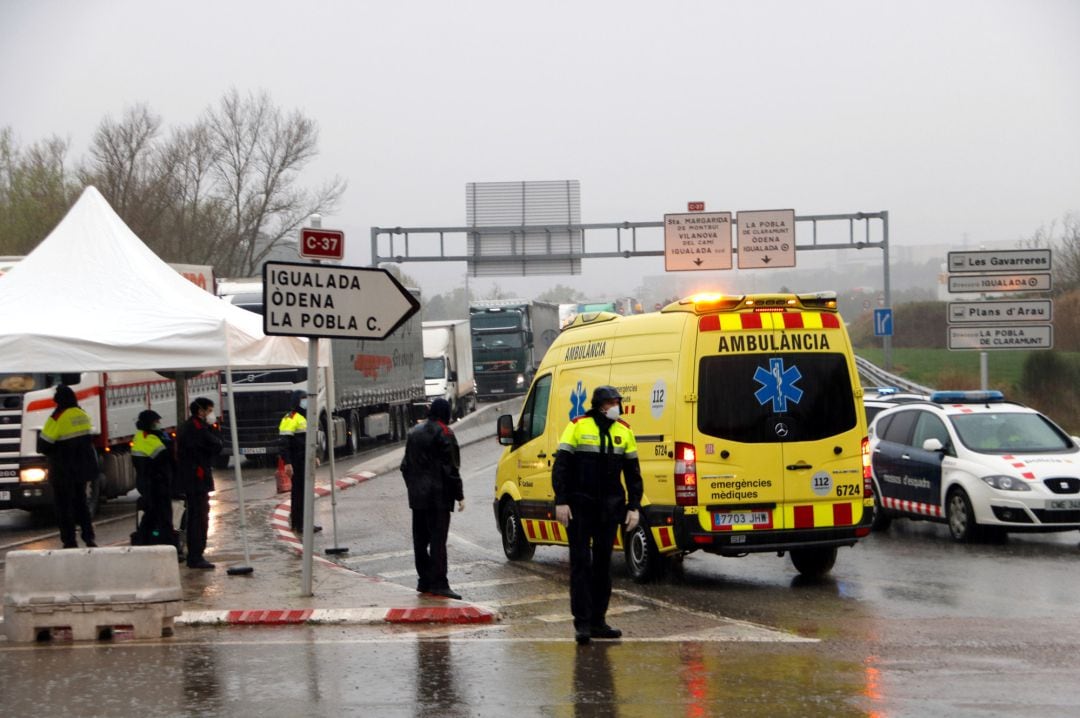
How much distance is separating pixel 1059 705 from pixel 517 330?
52727 millimetres

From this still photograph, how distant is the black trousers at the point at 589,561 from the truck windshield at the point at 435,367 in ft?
118

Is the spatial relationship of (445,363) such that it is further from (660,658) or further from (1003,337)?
(660,658)

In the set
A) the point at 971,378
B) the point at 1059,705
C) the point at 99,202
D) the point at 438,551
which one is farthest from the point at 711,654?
the point at 971,378

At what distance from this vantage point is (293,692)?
26.5 ft

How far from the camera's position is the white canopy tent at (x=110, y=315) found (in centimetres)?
1235

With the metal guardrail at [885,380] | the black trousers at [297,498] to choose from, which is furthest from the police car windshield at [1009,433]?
the metal guardrail at [885,380]

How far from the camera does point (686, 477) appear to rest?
1189 centimetres

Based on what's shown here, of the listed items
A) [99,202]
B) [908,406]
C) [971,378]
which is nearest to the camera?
[99,202]

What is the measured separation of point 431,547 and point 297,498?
20.9 ft

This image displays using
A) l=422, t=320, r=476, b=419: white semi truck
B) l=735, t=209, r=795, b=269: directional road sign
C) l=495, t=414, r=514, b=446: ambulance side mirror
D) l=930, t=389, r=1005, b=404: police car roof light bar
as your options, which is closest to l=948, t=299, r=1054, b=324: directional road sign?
l=930, t=389, r=1005, b=404: police car roof light bar

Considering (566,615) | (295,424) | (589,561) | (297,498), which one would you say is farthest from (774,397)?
(295,424)

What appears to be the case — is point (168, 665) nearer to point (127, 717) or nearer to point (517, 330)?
point (127, 717)

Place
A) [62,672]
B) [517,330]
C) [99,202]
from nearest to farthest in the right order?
1. [62,672]
2. [99,202]
3. [517,330]

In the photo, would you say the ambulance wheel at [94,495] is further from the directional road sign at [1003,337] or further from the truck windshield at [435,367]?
the truck windshield at [435,367]
